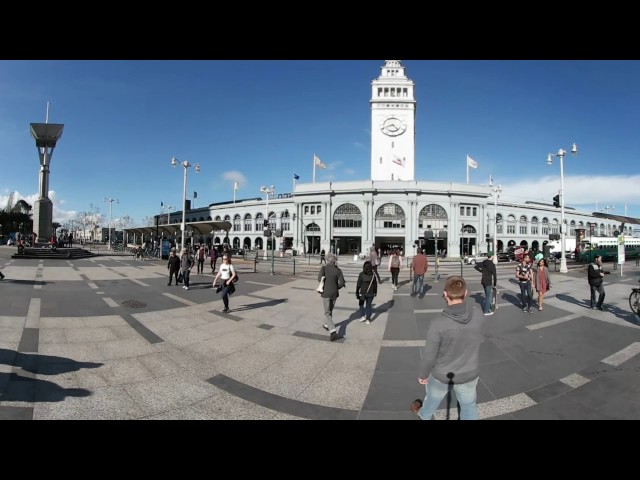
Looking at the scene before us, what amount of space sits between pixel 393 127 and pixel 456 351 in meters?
77.6

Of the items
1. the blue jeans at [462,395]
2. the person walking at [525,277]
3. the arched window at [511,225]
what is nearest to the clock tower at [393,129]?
the arched window at [511,225]

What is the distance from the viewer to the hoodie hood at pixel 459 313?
9.16 ft

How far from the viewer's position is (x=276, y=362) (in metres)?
5.05

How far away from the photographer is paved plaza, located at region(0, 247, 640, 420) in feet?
12.0

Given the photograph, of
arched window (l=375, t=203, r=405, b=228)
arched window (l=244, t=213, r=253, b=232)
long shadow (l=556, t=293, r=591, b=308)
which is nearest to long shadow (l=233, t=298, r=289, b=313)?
long shadow (l=556, t=293, r=591, b=308)

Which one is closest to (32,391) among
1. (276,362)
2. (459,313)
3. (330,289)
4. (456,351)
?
(276,362)

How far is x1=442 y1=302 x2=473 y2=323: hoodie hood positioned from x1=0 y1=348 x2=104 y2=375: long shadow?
17.4 ft

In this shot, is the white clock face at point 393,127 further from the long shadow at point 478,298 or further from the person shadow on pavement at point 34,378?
the person shadow on pavement at point 34,378

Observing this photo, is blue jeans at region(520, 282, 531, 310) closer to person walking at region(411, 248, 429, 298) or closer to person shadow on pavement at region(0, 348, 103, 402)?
person walking at region(411, 248, 429, 298)
